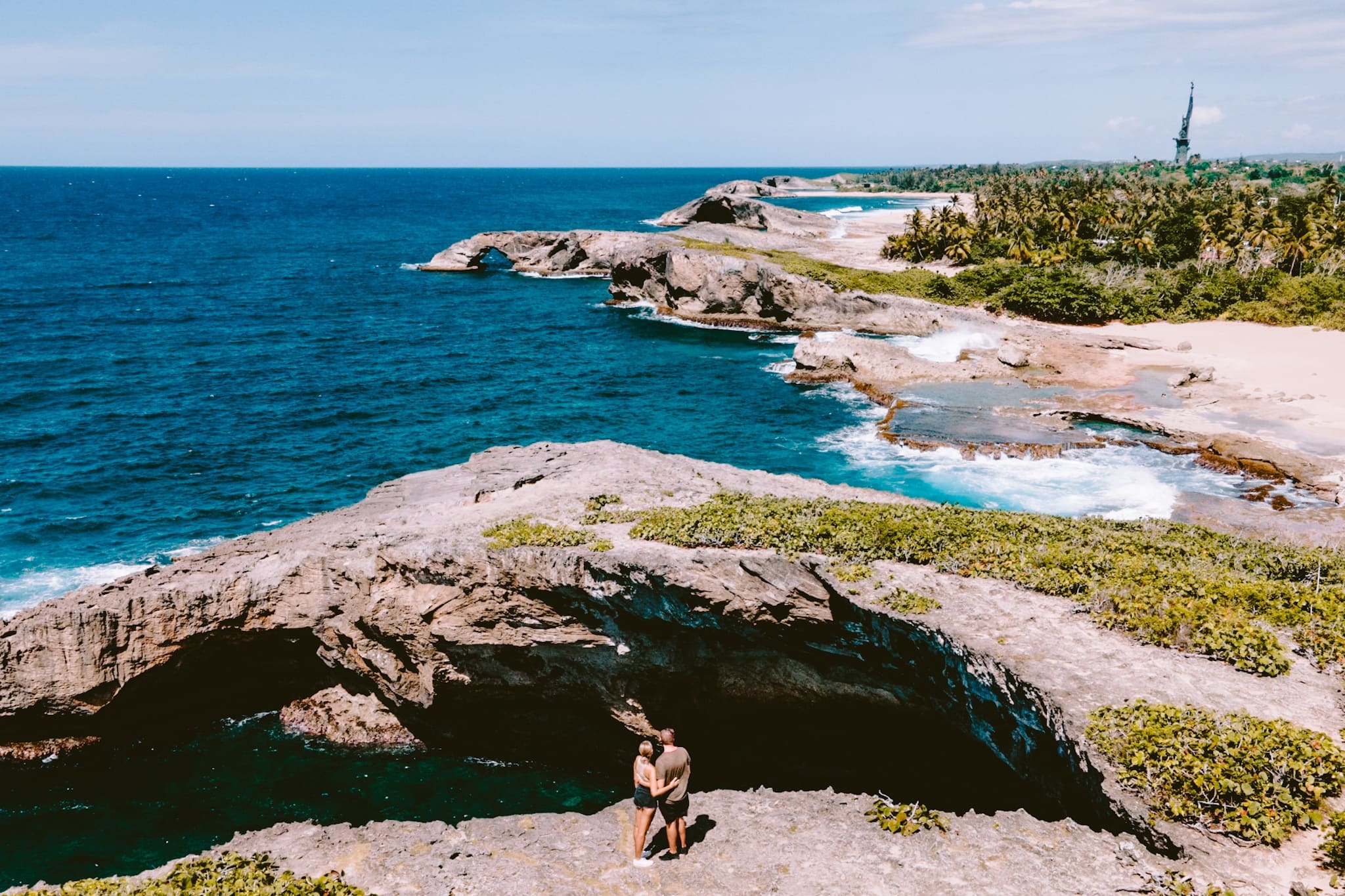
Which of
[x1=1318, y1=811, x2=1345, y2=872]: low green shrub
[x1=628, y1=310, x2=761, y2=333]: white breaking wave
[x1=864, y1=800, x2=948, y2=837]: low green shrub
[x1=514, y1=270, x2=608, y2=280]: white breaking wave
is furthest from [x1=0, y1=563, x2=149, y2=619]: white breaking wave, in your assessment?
[x1=514, y1=270, x2=608, y2=280]: white breaking wave

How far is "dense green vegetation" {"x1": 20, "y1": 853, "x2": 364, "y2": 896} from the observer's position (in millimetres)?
13578

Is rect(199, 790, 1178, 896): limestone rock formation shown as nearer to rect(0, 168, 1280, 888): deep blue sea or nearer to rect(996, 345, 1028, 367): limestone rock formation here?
rect(0, 168, 1280, 888): deep blue sea

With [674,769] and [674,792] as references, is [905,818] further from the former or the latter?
[674,769]

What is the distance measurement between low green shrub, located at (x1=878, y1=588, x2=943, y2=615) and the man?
524 centimetres

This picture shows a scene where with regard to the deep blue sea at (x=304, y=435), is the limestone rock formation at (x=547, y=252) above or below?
above

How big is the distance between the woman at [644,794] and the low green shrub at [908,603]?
5.66 meters

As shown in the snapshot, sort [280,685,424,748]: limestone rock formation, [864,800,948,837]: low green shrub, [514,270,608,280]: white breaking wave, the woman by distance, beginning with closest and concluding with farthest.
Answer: the woman < [864,800,948,837]: low green shrub < [280,685,424,748]: limestone rock formation < [514,270,608,280]: white breaking wave

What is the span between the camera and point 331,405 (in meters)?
55.4

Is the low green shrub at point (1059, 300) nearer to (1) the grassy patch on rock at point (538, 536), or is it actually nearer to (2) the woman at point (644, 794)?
(1) the grassy patch on rock at point (538, 536)

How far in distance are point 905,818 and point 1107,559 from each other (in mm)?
7794

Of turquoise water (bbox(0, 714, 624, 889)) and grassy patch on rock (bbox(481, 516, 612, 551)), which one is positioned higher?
grassy patch on rock (bbox(481, 516, 612, 551))

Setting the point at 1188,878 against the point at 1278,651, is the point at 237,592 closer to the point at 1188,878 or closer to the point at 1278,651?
the point at 1188,878

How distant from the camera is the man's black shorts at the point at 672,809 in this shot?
1459cm

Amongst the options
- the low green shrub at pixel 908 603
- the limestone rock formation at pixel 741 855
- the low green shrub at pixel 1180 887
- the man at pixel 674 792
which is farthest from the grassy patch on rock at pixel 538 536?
the low green shrub at pixel 1180 887
